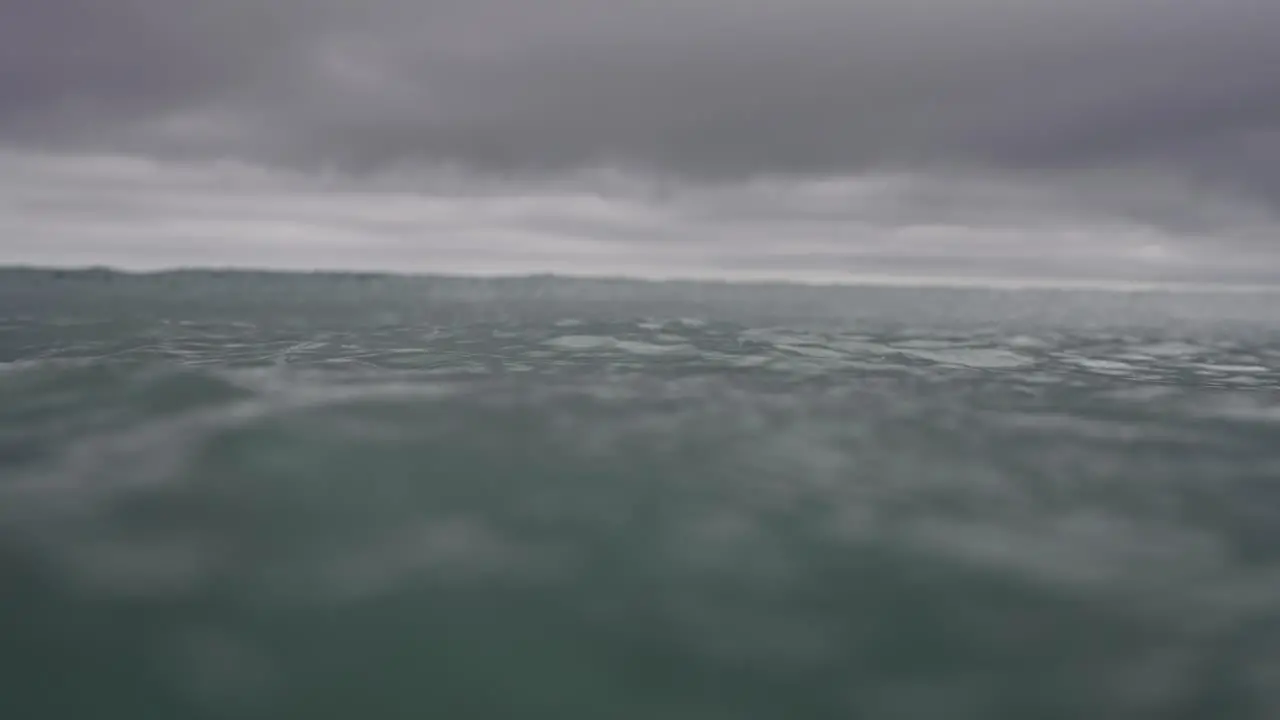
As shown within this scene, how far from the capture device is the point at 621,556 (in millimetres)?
7520

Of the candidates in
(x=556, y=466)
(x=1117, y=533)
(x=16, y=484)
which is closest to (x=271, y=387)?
(x=16, y=484)

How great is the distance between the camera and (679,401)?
1599 centimetres

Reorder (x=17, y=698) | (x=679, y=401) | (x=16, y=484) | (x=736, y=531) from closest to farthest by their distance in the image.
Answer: (x=17, y=698), (x=736, y=531), (x=16, y=484), (x=679, y=401)

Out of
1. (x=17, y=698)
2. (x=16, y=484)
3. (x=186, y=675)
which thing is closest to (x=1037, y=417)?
(x=186, y=675)

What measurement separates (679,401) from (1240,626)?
10.8 m

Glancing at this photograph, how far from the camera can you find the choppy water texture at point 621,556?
539 centimetres

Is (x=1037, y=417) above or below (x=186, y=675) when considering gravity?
above

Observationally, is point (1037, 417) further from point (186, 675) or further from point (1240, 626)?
point (186, 675)

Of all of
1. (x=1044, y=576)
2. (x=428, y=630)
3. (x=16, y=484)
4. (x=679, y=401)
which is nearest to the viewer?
(x=428, y=630)

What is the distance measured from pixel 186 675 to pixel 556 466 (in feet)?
18.5

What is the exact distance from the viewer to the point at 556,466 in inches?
412

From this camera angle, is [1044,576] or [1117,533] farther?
[1117,533]

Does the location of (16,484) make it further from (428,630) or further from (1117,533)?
(1117,533)

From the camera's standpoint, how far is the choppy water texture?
17.7 feet
